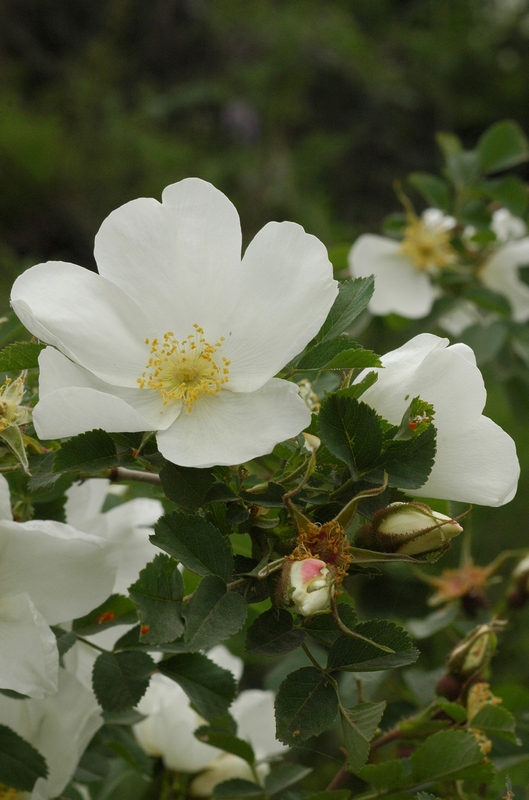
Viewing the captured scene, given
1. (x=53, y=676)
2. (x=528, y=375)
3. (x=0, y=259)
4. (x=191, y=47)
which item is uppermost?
(x=53, y=676)

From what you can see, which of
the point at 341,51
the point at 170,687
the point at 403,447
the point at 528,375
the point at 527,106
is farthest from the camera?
the point at 527,106

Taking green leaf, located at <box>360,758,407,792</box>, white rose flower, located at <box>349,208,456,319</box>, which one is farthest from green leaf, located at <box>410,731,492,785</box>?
white rose flower, located at <box>349,208,456,319</box>

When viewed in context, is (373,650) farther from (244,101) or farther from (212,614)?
(244,101)

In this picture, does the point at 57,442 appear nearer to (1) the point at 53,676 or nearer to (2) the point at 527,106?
(1) the point at 53,676

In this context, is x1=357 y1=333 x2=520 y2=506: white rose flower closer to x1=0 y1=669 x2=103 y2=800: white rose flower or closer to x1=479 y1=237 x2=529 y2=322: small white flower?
x1=0 y1=669 x2=103 y2=800: white rose flower

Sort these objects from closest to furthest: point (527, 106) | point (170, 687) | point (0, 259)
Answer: point (170, 687) < point (0, 259) < point (527, 106)

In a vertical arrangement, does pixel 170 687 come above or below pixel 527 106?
above

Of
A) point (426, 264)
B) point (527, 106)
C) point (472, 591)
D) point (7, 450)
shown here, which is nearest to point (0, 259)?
point (426, 264)
